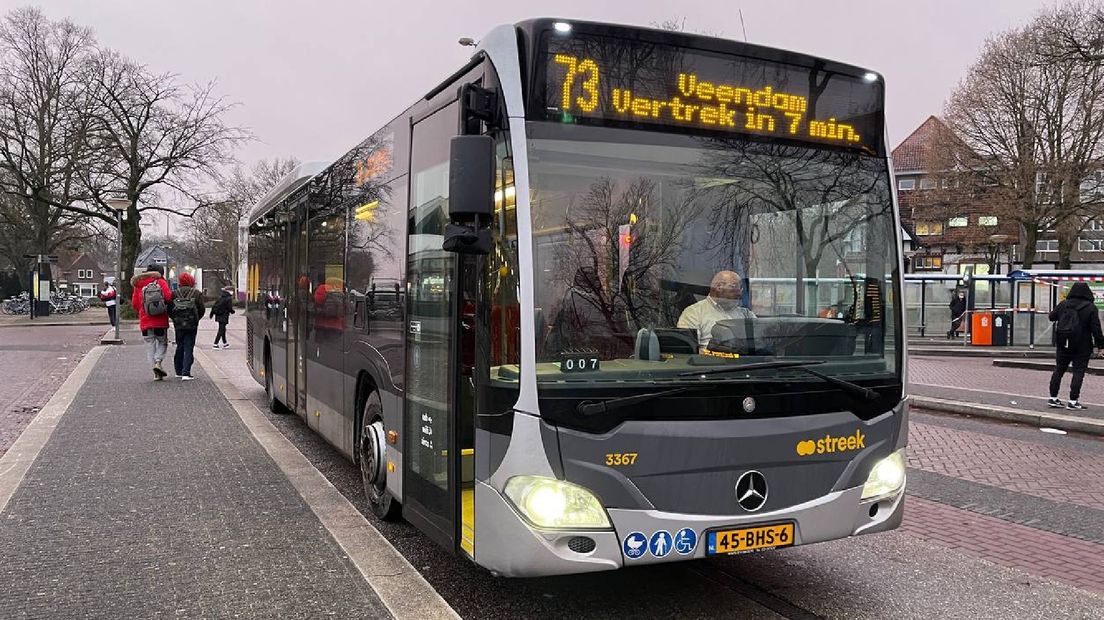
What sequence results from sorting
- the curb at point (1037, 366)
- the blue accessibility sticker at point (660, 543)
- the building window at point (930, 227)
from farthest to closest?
the building window at point (930, 227)
the curb at point (1037, 366)
the blue accessibility sticker at point (660, 543)

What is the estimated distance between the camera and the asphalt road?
13.5ft

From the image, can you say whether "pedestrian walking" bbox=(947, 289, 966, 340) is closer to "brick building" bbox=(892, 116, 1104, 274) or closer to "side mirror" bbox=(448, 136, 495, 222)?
"brick building" bbox=(892, 116, 1104, 274)

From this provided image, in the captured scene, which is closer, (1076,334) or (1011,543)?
(1011,543)

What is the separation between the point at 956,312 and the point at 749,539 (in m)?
26.6

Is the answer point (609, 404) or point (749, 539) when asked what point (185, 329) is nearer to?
point (609, 404)

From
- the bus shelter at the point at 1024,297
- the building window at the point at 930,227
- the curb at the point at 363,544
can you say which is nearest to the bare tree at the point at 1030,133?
the building window at the point at 930,227

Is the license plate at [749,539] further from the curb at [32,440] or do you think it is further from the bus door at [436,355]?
the curb at [32,440]

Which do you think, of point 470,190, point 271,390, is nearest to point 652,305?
point 470,190

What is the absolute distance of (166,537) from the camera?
516 cm

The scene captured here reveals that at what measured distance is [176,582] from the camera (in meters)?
4.39

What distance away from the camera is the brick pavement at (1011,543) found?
4.79m

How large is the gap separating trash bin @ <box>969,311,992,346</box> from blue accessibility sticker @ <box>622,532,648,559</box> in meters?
23.9

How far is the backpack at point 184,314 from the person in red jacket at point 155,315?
0.67 feet

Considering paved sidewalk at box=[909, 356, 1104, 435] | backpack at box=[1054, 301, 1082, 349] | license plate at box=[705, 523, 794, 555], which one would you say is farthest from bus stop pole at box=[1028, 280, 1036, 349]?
license plate at box=[705, 523, 794, 555]
